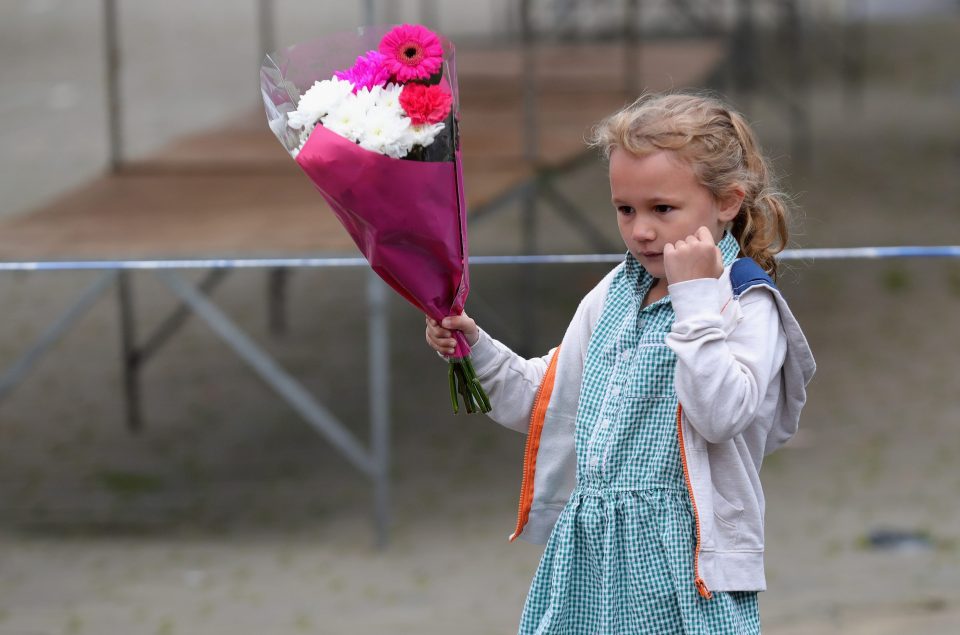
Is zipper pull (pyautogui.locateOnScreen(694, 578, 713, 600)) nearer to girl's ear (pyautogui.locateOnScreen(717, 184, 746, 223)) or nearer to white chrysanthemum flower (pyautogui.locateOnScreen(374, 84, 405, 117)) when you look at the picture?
girl's ear (pyautogui.locateOnScreen(717, 184, 746, 223))

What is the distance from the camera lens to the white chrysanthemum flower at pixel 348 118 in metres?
1.87

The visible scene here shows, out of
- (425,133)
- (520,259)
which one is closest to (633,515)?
(425,133)

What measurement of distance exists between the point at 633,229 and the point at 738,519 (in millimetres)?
424

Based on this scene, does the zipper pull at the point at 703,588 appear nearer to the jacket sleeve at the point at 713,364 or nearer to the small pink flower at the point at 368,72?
the jacket sleeve at the point at 713,364

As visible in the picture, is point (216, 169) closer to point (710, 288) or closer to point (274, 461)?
point (274, 461)

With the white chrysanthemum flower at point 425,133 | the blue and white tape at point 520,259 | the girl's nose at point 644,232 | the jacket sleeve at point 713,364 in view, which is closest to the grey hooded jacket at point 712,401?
the jacket sleeve at point 713,364

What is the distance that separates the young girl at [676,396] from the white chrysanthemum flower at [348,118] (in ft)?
1.07

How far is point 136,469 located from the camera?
19.2 ft

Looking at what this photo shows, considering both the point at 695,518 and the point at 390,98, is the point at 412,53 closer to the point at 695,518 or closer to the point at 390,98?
the point at 390,98

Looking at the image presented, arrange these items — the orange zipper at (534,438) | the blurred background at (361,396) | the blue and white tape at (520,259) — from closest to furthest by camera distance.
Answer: the orange zipper at (534,438), the blue and white tape at (520,259), the blurred background at (361,396)

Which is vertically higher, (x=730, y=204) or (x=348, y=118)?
(x=348, y=118)

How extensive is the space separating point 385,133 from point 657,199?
0.38 metres

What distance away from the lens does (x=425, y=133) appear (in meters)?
1.89

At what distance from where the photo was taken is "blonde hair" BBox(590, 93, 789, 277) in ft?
6.12
